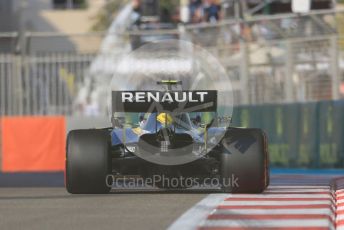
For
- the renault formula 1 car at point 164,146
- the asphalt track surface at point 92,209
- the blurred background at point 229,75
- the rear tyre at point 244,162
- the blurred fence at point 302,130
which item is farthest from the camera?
the blurred background at point 229,75

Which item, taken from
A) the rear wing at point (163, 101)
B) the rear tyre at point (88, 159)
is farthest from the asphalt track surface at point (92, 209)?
the rear wing at point (163, 101)

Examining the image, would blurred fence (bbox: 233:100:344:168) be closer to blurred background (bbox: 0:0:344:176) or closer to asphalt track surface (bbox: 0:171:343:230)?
blurred background (bbox: 0:0:344:176)

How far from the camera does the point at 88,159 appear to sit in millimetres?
11703

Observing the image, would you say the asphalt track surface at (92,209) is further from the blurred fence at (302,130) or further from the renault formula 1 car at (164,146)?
the blurred fence at (302,130)

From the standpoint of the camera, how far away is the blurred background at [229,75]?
2136 centimetres

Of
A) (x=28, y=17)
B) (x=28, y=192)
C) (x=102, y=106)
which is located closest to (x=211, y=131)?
(x=28, y=192)

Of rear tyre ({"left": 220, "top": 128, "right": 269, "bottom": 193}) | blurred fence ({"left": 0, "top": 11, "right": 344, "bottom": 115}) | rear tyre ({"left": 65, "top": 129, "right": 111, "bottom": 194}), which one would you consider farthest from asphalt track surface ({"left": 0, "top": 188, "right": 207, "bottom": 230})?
blurred fence ({"left": 0, "top": 11, "right": 344, "bottom": 115})

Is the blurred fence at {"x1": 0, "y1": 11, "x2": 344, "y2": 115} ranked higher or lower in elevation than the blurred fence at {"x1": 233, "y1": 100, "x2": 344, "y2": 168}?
higher

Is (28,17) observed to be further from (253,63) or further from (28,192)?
(28,192)

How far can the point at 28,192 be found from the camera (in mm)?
13023

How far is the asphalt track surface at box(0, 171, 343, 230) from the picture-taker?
848 cm

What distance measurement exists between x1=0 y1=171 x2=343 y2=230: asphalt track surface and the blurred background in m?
9.14

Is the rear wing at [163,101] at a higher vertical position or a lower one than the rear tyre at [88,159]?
higher

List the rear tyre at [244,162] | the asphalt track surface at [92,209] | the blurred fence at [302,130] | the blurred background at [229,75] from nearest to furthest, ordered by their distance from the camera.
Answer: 1. the asphalt track surface at [92,209]
2. the rear tyre at [244,162]
3. the blurred fence at [302,130]
4. the blurred background at [229,75]
